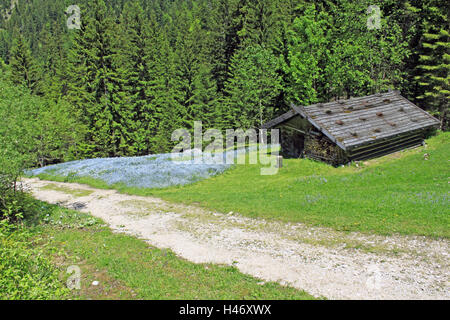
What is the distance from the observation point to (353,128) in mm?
23219

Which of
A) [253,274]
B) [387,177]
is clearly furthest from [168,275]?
[387,177]

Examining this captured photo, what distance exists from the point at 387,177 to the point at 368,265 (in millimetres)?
10686

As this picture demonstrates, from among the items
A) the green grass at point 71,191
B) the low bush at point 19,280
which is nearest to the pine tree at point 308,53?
the green grass at point 71,191

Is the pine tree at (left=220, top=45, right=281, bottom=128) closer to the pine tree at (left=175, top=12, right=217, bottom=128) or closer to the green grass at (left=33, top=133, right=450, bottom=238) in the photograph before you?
the pine tree at (left=175, top=12, right=217, bottom=128)

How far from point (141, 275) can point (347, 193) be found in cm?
1207

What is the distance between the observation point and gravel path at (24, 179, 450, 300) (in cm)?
858

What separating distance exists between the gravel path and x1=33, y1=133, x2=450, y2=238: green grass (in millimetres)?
998

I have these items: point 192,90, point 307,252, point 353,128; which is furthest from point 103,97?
point 307,252

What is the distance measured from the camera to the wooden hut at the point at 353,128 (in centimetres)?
2225

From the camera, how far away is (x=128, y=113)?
147ft

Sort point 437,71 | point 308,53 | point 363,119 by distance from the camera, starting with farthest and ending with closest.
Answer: point 437,71 → point 308,53 → point 363,119

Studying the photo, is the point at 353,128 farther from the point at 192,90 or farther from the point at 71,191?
the point at 192,90
